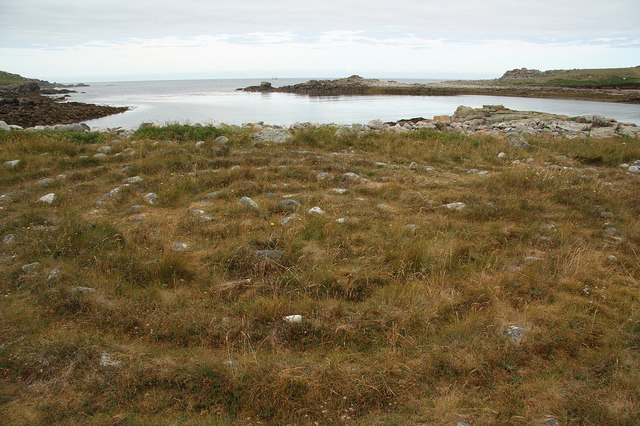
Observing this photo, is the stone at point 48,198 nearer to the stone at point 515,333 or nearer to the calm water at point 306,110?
the stone at point 515,333

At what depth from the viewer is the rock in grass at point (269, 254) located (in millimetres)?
4316

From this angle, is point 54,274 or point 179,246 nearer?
point 54,274

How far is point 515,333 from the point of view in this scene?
10.3 ft

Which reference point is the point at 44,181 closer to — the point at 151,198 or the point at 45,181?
the point at 45,181

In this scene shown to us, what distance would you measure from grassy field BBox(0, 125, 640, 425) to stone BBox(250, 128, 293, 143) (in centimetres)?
457

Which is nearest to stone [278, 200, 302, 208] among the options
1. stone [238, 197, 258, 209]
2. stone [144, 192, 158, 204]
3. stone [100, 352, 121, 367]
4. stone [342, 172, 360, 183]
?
stone [238, 197, 258, 209]

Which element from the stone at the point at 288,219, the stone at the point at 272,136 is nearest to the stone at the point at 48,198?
the stone at the point at 288,219

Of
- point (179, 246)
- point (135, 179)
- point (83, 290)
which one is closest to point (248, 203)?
point (179, 246)

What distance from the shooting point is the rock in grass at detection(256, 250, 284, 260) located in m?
4.32

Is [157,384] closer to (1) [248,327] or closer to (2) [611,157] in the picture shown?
(1) [248,327]

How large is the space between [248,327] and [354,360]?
98 centimetres

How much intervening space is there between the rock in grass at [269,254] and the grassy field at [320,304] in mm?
30

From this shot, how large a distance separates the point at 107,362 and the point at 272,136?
9789 millimetres

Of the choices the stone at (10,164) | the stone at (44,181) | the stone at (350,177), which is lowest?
the stone at (44,181)
